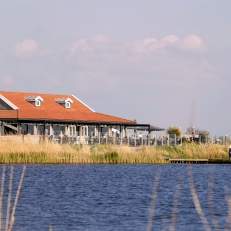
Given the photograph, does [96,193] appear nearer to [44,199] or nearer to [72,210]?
[44,199]

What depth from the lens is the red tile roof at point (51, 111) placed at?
58.9 metres

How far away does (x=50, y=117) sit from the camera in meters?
59.4

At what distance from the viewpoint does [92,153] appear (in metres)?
43.3

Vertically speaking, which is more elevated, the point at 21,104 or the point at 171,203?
the point at 21,104

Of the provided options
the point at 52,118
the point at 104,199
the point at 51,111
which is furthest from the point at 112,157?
the point at 104,199

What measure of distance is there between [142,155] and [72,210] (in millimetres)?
25763

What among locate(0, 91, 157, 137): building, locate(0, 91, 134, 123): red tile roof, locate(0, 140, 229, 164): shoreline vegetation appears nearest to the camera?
locate(0, 140, 229, 164): shoreline vegetation

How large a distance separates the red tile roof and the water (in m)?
20.5

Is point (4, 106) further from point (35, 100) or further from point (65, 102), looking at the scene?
point (65, 102)

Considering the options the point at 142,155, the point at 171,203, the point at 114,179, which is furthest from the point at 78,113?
the point at 171,203

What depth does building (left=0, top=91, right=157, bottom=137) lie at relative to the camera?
56562 millimetres

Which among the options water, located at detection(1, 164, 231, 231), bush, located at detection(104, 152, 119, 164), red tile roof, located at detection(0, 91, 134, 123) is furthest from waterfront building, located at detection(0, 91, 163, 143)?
water, located at detection(1, 164, 231, 231)

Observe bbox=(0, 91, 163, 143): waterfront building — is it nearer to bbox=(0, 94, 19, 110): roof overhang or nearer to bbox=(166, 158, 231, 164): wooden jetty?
bbox=(0, 94, 19, 110): roof overhang

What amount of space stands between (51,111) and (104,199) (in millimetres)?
40051
